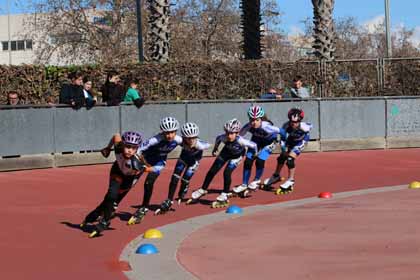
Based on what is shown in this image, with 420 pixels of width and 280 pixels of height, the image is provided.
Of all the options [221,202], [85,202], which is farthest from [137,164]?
[85,202]

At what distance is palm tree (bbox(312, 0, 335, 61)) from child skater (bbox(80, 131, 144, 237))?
16769 millimetres

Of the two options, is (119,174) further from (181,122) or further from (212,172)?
(181,122)

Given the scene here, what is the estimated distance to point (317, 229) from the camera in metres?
10.9

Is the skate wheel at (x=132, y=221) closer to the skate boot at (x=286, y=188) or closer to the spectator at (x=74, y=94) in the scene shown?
the skate boot at (x=286, y=188)

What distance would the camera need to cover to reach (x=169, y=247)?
9805mm

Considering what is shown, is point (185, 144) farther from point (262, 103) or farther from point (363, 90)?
point (363, 90)

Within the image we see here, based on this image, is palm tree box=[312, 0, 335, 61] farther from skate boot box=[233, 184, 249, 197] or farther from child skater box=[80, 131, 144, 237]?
child skater box=[80, 131, 144, 237]

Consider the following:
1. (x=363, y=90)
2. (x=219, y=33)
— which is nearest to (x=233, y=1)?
(x=219, y=33)

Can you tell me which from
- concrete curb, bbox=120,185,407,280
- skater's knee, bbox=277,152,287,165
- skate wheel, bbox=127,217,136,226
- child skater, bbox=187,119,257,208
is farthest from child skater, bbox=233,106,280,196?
skate wheel, bbox=127,217,136,226

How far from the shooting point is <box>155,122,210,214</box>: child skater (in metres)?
12.7

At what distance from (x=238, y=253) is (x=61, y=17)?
133 feet

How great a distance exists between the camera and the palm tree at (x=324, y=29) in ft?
88.2

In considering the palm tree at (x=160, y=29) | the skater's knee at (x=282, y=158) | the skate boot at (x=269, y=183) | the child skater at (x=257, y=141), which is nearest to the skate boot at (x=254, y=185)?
the child skater at (x=257, y=141)

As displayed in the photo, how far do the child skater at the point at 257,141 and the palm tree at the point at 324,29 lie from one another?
484 inches
